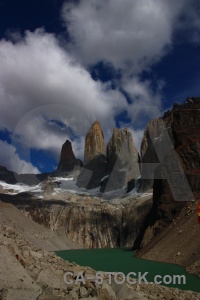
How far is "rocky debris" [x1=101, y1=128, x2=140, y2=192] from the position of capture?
150 metres

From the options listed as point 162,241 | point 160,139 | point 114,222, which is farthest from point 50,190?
point 162,241

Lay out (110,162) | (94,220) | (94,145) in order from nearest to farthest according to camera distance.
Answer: (94,220), (110,162), (94,145)

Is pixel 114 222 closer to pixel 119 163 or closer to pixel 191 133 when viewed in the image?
pixel 119 163

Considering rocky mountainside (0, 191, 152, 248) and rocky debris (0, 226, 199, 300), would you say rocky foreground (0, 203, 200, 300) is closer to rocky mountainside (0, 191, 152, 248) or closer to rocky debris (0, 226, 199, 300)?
rocky debris (0, 226, 199, 300)

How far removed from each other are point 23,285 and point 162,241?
36.4 m

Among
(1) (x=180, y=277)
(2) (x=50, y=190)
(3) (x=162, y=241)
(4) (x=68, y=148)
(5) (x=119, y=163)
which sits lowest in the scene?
(1) (x=180, y=277)

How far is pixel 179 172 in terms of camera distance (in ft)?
190

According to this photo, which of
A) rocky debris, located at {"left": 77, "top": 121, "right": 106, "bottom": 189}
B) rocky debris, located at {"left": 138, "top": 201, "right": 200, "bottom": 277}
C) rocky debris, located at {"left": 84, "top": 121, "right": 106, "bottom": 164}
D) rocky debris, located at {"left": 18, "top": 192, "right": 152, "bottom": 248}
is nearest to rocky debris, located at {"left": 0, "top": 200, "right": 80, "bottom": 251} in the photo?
rocky debris, located at {"left": 18, "top": 192, "right": 152, "bottom": 248}

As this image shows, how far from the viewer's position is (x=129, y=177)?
151000 mm

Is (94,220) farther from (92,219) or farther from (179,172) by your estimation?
(179,172)

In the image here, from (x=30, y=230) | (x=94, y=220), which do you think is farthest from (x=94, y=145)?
(x=30, y=230)

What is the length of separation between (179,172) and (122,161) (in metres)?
95.7

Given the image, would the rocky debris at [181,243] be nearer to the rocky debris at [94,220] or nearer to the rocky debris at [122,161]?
the rocky debris at [94,220]

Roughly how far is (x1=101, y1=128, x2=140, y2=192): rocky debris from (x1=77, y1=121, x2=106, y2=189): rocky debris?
808 centimetres
